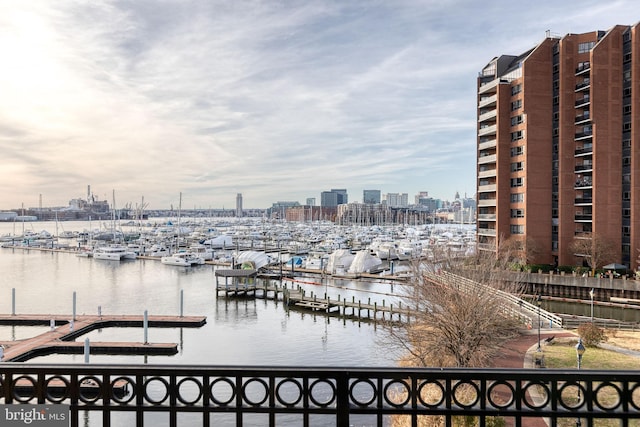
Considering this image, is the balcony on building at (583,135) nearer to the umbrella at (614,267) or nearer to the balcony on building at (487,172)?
the balcony on building at (487,172)

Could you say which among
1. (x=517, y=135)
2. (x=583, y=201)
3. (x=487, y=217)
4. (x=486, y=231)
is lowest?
(x=486, y=231)

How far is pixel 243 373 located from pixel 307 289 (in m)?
58.9

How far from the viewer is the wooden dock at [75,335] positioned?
33.1 m

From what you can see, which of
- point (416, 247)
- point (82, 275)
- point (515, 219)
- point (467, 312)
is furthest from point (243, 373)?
point (416, 247)

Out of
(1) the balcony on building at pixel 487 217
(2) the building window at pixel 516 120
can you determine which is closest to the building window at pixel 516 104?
(2) the building window at pixel 516 120

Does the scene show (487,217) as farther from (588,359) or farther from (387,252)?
(588,359)

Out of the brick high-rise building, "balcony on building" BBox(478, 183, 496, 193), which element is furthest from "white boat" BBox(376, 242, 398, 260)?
"balcony on building" BBox(478, 183, 496, 193)

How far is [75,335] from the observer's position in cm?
3766

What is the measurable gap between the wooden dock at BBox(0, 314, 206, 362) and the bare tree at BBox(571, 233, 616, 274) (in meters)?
43.9

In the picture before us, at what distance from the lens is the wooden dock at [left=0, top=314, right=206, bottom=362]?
33094 mm

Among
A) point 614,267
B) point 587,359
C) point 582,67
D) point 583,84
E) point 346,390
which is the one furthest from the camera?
point 582,67

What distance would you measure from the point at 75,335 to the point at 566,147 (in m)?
58.7

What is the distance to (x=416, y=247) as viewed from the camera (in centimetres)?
9719

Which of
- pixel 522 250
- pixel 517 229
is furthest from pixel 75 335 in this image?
pixel 517 229
